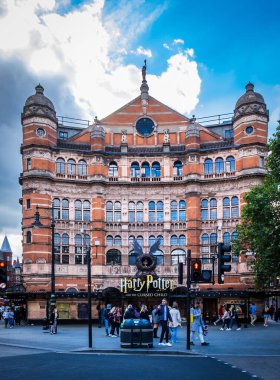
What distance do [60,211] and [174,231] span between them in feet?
38.2

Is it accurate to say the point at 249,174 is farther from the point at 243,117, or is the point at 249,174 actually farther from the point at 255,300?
the point at 255,300

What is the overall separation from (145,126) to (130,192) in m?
7.51

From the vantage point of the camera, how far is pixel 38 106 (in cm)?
5503

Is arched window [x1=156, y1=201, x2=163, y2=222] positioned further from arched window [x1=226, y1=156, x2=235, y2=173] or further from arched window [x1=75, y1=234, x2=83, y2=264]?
arched window [x1=75, y1=234, x2=83, y2=264]

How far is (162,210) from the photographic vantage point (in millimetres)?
57125

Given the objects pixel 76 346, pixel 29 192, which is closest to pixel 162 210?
pixel 29 192

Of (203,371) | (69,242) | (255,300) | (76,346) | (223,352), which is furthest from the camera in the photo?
(69,242)

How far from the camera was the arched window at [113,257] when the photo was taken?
5572 cm

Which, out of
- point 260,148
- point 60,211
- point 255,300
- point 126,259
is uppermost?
point 260,148

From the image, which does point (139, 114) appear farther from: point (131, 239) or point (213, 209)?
point (131, 239)

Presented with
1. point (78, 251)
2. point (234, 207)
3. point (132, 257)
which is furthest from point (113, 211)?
point (234, 207)

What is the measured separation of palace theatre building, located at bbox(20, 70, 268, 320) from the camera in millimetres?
53156

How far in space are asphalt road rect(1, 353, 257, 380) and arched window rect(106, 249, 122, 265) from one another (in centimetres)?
3453

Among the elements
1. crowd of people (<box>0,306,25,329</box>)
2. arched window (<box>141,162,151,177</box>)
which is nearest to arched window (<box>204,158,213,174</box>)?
arched window (<box>141,162,151,177</box>)
